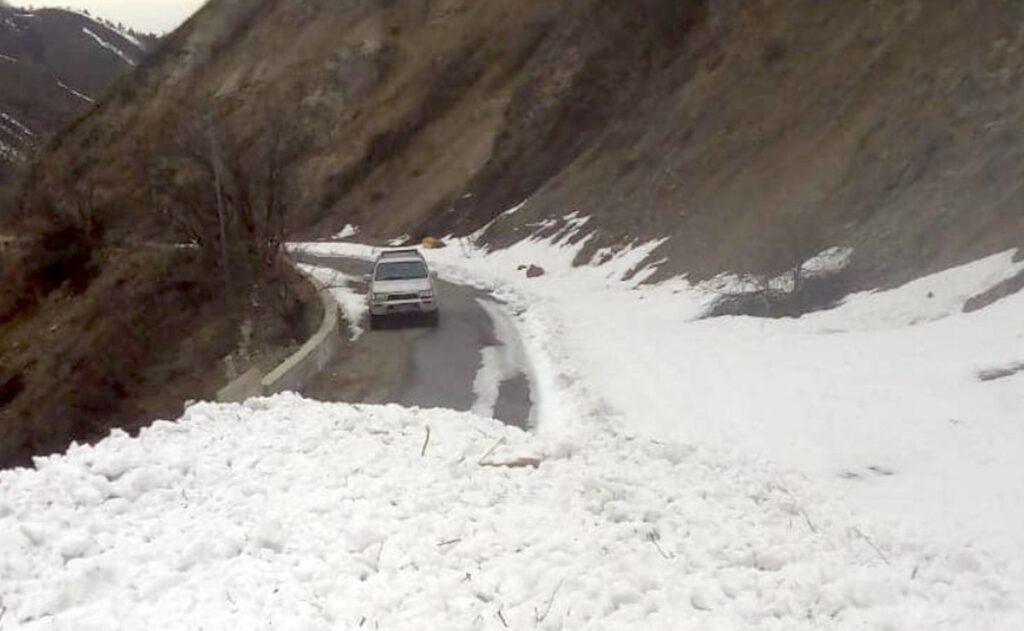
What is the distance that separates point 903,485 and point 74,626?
732cm

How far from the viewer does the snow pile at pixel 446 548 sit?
6859 millimetres

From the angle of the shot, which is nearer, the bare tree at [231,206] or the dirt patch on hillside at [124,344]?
the dirt patch on hillside at [124,344]

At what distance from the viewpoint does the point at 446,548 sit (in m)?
7.97

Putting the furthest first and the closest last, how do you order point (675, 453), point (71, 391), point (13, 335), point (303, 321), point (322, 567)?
point (13, 335), point (71, 391), point (303, 321), point (675, 453), point (322, 567)

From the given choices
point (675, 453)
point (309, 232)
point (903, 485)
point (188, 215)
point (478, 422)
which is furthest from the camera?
point (309, 232)

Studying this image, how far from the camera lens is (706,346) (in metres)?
18.4

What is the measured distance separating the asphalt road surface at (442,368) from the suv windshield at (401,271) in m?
1.16

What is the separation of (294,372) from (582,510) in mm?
10394

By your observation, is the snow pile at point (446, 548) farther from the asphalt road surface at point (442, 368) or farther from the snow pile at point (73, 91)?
the snow pile at point (73, 91)

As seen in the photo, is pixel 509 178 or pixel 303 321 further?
pixel 509 178

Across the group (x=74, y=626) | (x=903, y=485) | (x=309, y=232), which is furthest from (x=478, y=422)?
(x=309, y=232)

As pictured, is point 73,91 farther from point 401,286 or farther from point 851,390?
point 851,390

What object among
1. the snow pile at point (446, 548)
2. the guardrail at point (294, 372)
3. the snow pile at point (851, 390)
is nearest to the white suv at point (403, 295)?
the guardrail at point (294, 372)

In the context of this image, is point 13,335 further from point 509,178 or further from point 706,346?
point 706,346
